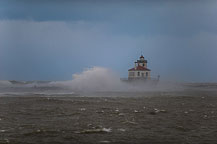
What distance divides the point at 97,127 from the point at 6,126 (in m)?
4.23

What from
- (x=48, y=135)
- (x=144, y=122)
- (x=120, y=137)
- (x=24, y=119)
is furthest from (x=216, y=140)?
(x=24, y=119)

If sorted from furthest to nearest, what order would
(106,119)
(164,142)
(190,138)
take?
(106,119), (190,138), (164,142)

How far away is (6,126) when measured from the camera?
13000 mm

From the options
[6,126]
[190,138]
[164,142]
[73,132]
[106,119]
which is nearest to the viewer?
[164,142]

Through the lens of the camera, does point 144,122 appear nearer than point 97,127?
No

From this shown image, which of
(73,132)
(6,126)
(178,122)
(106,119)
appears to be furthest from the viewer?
(106,119)

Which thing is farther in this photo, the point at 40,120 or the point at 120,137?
the point at 40,120

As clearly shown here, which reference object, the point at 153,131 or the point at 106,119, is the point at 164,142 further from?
the point at 106,119

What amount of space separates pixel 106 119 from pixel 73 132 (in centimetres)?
394

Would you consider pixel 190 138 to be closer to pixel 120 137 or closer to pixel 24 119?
pixel 120 137

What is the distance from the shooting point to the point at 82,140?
10.4m

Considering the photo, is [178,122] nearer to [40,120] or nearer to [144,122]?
[144,122]

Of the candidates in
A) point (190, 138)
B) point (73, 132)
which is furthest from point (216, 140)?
point (73, 132)

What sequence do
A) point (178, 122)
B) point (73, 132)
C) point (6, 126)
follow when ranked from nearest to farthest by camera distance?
point (73, 132) → point (6, 126) → point (178, 122)
